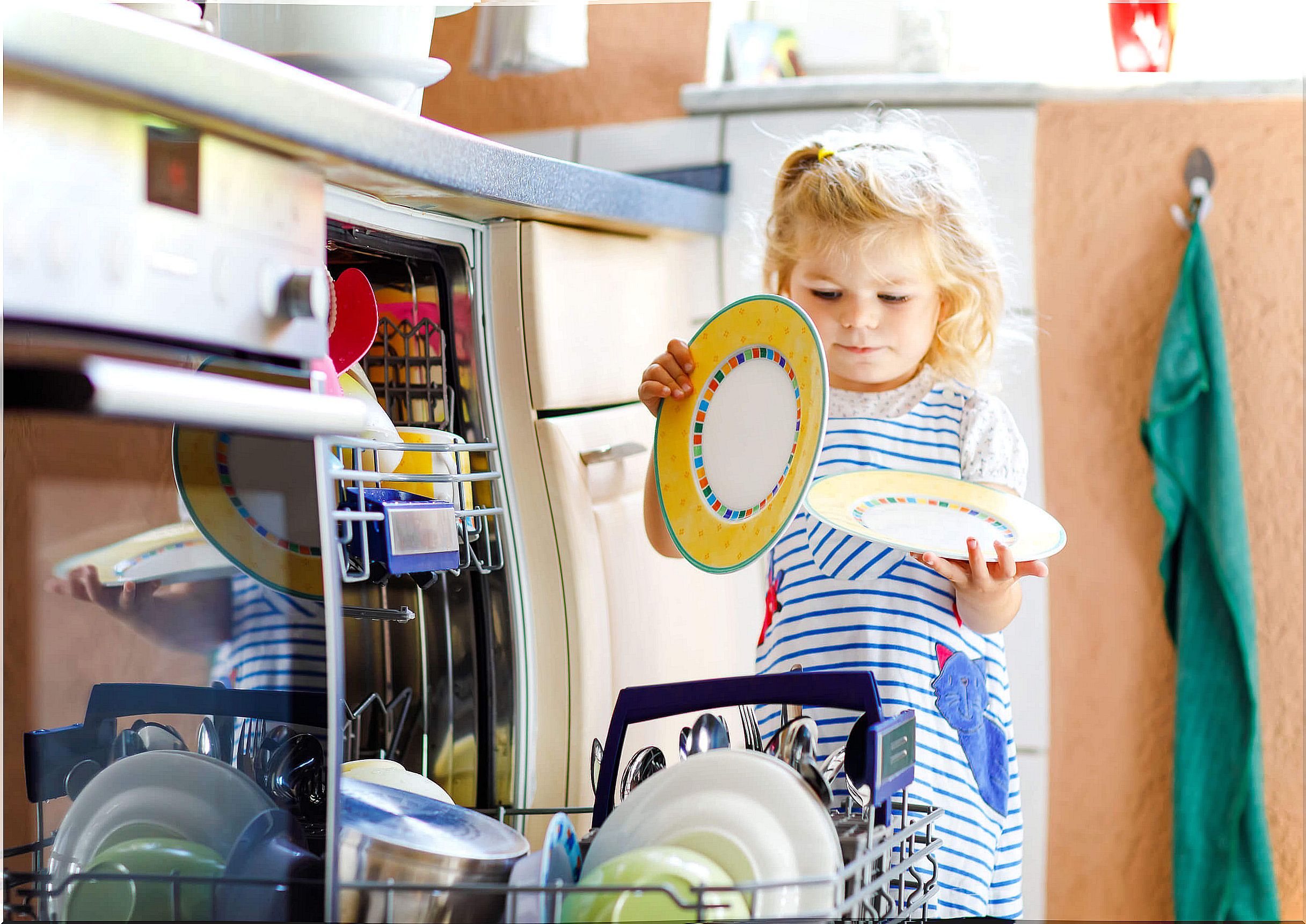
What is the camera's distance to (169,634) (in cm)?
81

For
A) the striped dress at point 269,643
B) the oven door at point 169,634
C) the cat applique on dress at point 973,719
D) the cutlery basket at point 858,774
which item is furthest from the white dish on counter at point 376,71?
the cat applique on dress at point 973,719

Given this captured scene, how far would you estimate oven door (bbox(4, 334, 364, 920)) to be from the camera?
2.10 feet

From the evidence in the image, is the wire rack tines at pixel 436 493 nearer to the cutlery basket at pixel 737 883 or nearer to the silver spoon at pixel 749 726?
the cutlery basket at pixel 737 883

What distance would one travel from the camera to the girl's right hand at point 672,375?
939 millimetres

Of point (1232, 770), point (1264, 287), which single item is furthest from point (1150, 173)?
point (1232, 770)

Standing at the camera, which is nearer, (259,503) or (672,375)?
(259,503)

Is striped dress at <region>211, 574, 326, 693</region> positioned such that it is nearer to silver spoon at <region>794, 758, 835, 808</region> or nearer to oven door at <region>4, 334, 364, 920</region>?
oven door at <region>4, 334, 364, 920</region>

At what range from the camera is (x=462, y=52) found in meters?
1.50

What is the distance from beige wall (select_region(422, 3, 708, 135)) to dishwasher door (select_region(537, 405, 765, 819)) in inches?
20.4

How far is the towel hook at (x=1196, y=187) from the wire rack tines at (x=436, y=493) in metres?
0.90

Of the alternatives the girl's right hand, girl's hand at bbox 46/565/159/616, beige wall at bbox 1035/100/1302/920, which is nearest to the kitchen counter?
the girl's right hand

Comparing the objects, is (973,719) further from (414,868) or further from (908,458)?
(414,868)

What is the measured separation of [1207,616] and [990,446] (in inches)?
19.9

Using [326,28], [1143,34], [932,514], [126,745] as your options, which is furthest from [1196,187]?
[126,745]
